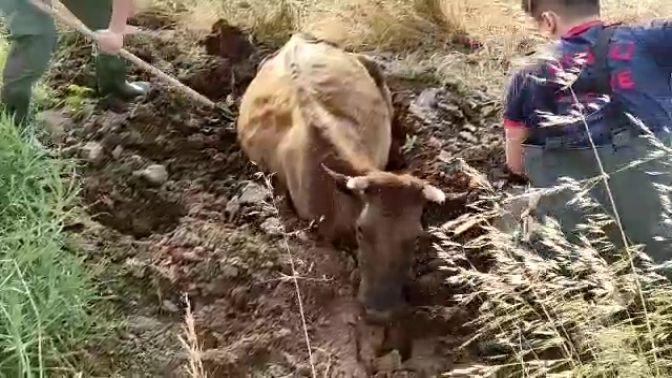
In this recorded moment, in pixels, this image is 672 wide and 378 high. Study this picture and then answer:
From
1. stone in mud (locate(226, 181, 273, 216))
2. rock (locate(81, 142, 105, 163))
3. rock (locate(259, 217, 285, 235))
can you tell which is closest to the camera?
rock (locate(259, 217, 285, 235))

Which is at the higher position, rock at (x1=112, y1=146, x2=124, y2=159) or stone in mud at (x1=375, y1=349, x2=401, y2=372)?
rock at (x1=112, y1=146, x2=124, y2=159)

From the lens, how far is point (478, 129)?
4.23 meters

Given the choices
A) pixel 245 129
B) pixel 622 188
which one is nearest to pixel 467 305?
pixel 622 188

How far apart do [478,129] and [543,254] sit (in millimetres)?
1275

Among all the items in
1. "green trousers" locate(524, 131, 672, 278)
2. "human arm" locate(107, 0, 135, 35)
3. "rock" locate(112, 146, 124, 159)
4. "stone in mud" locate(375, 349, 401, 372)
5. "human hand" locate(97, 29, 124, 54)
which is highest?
"human arm" locate(107, 0, 135, 35)

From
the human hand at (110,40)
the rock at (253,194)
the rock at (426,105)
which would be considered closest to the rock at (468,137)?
the rock at (426,105)

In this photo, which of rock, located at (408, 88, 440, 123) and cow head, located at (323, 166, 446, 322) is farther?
rock, located at (408, 88, 440, 123)

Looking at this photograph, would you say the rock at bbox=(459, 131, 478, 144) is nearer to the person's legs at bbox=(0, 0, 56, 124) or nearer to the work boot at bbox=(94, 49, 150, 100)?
the work boot at bbox=(94, 49, 150, 100)

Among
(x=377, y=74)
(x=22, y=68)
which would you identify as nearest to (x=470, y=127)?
(x=377, y=74)

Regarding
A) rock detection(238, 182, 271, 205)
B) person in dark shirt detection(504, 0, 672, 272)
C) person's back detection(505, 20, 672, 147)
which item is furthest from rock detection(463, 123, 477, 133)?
person's back detection(505, 20, 672, 147)

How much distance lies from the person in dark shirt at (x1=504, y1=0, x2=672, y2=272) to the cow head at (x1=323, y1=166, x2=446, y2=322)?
0.42 meters

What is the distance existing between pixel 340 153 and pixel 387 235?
0.55m

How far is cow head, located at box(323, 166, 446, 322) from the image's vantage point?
3.02 metres

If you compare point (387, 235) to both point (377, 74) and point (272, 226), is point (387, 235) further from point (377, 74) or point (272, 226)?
point (377, 74)
